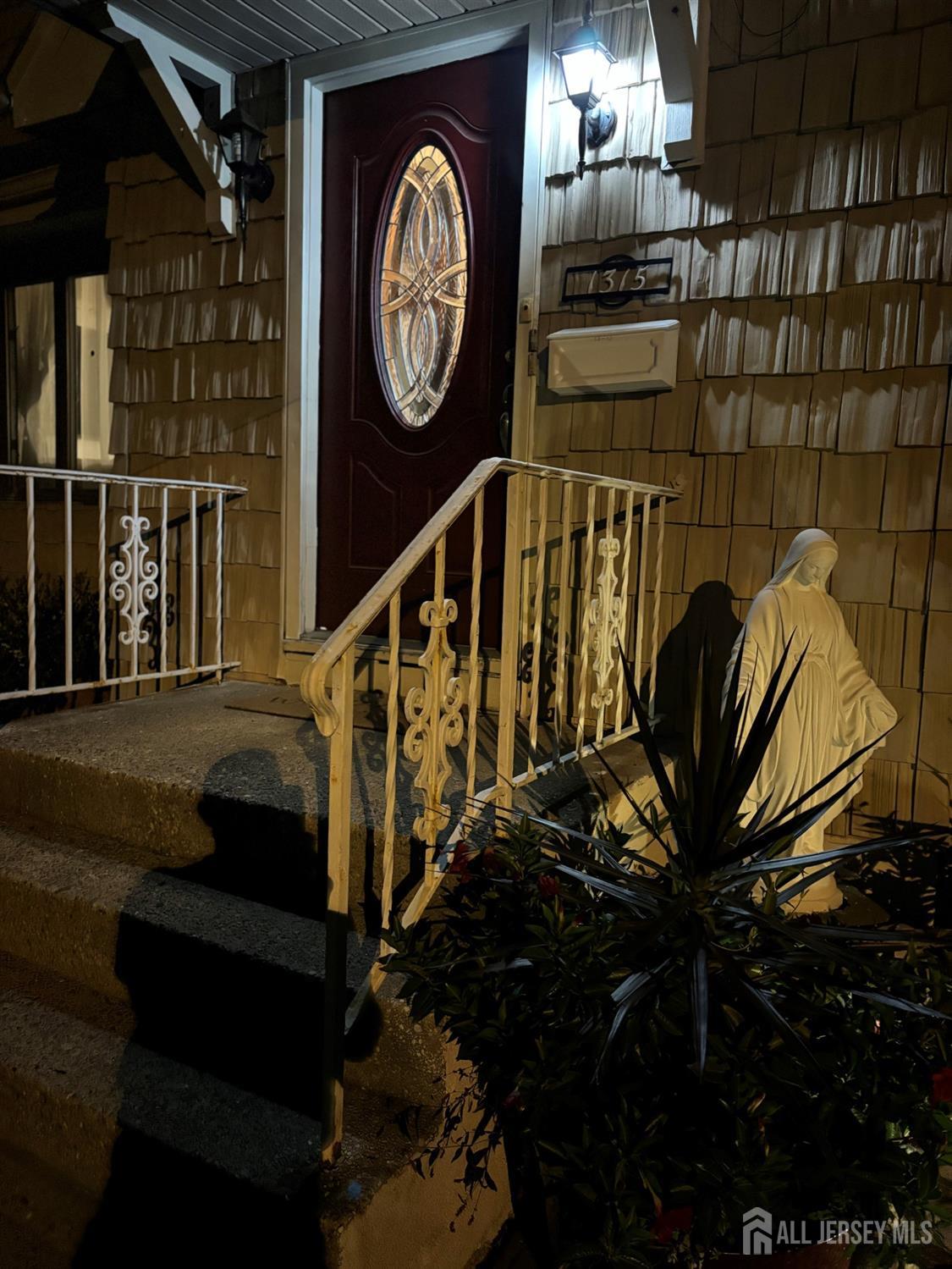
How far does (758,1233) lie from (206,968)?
3.77 feet

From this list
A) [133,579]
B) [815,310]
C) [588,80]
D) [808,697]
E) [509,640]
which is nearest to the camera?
[509,640]

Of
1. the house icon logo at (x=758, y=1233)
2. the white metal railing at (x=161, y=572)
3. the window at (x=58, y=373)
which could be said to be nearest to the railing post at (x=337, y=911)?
the house icon logo at (x=758, y=1233)

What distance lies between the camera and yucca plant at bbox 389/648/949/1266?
1339 millimetres

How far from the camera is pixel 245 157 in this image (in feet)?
12.2

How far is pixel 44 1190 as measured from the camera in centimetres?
170

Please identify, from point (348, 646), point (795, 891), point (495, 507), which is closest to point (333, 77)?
point (495, 507)

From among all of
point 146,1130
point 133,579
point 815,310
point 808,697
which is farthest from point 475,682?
point 133,579

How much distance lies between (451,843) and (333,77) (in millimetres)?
3401

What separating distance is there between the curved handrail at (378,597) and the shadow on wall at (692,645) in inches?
45.3

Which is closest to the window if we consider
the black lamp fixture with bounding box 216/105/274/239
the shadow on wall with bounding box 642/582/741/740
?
the black lamp fixture with bounding box 216/105/274/239

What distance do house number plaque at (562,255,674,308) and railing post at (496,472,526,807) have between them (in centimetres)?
151

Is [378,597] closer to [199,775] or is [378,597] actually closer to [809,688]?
[199,775]

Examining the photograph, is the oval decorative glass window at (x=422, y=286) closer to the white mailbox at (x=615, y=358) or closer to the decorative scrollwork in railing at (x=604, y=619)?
the white mailbox at (x=615, y=358)

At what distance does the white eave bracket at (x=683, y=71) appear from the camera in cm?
283
